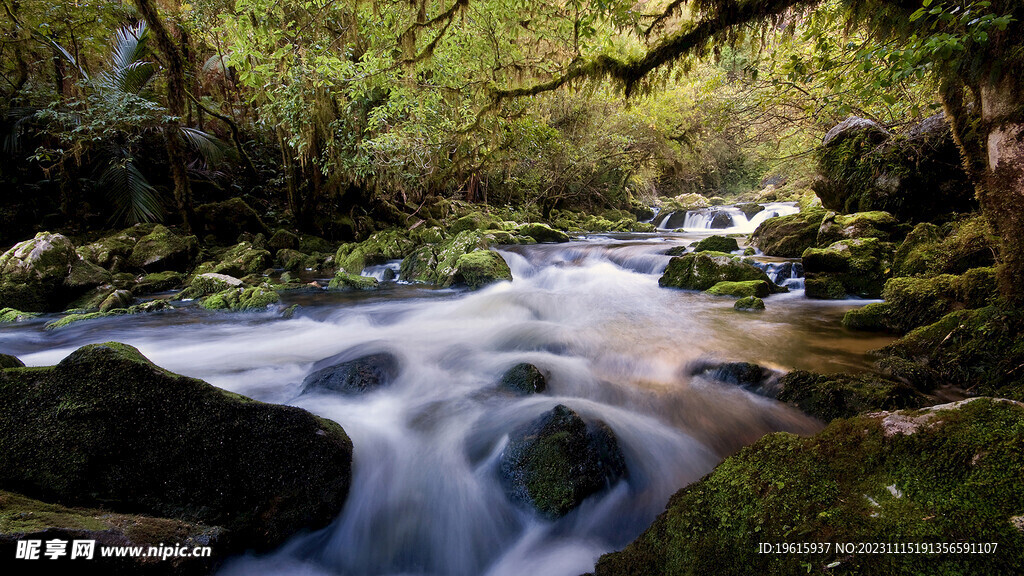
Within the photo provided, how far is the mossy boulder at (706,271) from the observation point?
7730mm

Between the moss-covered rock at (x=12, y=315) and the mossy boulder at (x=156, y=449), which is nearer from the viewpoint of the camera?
the mossy boulder at (x=156, y=449)

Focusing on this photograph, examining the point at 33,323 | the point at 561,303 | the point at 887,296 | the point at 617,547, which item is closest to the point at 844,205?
the point at 887,296

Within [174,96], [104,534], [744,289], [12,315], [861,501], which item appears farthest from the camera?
[174,96]

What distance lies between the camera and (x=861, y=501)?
1628mm

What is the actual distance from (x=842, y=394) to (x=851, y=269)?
4.91m

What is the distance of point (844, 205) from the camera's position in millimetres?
8594

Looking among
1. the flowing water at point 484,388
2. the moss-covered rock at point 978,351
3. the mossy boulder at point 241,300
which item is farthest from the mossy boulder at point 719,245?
the mossy boulder at point 241,300

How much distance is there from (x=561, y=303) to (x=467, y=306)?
1813 mm

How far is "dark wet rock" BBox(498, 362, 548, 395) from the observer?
418cm

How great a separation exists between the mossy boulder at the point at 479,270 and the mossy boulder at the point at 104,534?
23.8 ft

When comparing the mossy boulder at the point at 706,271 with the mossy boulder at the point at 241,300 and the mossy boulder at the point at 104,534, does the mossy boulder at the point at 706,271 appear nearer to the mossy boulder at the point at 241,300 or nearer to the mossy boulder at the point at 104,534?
the mossy boulder at the point at 241,300

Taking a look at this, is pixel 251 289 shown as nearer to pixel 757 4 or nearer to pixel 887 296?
pixel 757 4

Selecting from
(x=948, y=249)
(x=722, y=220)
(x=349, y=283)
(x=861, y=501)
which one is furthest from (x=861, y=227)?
(x=722, y=220)

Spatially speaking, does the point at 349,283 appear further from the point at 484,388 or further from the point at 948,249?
the point at 948,249
